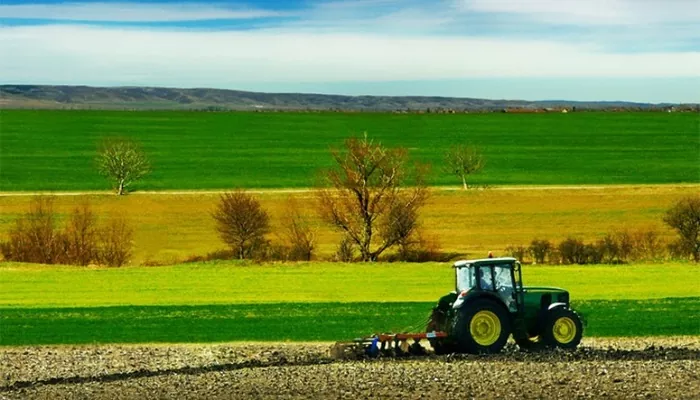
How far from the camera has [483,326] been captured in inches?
864

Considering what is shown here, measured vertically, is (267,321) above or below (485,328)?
below

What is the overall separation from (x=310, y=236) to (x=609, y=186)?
136ft

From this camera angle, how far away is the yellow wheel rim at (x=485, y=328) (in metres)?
21.8

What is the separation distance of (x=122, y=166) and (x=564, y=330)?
80838 millimetres

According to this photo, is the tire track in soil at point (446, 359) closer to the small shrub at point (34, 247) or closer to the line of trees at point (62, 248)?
the line of trees at point (62, 248)

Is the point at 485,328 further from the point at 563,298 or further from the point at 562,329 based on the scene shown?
the point at 563,298

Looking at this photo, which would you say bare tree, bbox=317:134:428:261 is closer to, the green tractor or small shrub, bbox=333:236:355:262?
small shrub, bbox=333:236:355:262

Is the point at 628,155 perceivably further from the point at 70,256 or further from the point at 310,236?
the point at 70,256

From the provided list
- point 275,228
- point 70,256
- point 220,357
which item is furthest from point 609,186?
point 220,357

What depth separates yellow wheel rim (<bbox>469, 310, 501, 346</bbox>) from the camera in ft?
71.7

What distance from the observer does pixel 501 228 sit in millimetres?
76875

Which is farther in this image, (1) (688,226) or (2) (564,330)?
(1) (688,226)

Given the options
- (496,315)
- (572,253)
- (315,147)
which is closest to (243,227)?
(572,253)

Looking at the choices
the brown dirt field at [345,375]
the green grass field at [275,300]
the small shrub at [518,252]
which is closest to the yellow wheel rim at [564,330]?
the brown dirt field at [345,375]
